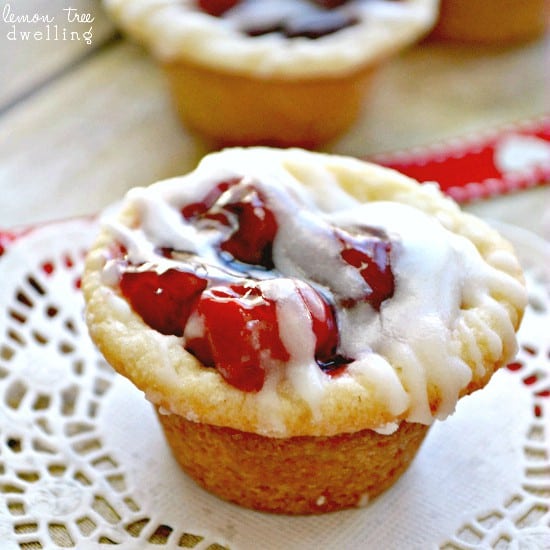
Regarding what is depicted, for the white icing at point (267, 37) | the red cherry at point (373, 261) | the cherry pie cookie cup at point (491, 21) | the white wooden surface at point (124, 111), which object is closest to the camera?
the red cherry at point (373, 261)

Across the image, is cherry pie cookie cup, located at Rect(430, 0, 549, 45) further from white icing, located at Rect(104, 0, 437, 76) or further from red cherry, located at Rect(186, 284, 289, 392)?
red cherry, located at Rect(186, 284, 289, 392)

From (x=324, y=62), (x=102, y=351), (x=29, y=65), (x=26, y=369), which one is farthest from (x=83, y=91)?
(x=102, y=351)

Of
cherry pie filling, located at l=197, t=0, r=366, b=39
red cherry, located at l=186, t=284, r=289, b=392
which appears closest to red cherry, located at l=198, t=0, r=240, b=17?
cherry pie filling, located at l=197, t=0, r=366, b=39

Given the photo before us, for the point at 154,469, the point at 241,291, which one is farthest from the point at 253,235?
the point at 154,469

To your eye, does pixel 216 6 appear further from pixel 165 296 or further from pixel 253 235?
pixel 165 296

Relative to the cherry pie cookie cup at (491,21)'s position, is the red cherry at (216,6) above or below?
above

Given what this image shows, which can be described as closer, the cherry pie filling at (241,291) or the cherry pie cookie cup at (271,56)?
the cherry pie filling at (241,291)

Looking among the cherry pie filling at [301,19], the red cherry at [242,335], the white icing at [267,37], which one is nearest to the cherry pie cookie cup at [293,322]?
the red cherry at [242,335]

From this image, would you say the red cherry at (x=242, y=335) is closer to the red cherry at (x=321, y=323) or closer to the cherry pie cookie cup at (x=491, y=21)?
the red cherry at (x=321, y=323)
